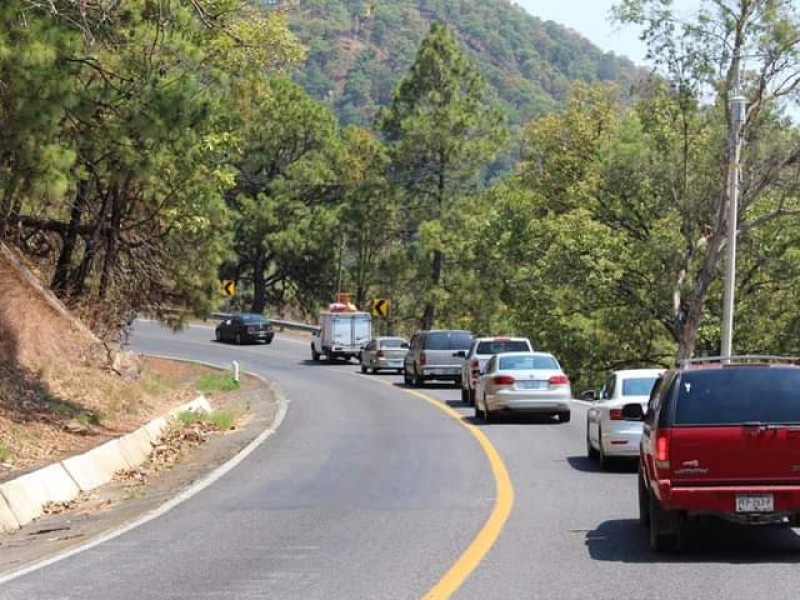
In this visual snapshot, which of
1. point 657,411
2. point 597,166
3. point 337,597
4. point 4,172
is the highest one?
point 597,166

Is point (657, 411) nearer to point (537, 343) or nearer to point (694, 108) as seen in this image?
point (694, 108)

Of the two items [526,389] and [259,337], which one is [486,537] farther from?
[259,337]

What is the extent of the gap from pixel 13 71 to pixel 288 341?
5603 cm

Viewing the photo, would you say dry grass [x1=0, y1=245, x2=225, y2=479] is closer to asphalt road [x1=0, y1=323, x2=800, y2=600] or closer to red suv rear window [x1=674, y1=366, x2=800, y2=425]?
asphalt road [x1=0, y1=323, x2=800, y2=600]

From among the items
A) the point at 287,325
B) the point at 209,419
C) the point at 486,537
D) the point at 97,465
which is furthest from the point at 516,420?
the point at 287,325

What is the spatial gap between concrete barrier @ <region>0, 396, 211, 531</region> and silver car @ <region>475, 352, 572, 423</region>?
7476 mm

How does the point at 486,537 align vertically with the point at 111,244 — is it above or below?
below

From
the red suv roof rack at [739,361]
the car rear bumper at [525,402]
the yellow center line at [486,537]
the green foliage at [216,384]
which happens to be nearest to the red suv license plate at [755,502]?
the red suv roof rack at [739,361]

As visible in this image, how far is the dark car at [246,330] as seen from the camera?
225 feet

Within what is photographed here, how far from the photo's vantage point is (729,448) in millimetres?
10875

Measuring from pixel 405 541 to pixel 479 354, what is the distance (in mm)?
23152

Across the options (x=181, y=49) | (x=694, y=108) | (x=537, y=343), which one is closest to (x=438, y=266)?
(x=537, y=343)

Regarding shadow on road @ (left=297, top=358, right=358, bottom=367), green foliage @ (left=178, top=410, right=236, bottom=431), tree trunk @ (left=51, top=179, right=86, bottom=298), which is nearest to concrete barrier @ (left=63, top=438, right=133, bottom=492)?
green foliage @ (left=178, top=410, right=236, bottom=431)

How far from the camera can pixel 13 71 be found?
1792 centimetres
